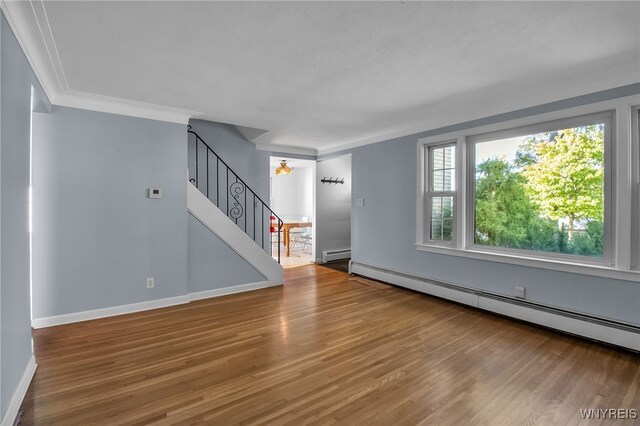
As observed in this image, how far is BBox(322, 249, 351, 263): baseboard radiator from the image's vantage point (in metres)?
6.98

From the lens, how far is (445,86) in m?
3.09

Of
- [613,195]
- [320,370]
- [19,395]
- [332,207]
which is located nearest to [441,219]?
[613,195]

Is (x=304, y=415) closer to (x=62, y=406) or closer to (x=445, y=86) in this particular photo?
(x=62, y=406)

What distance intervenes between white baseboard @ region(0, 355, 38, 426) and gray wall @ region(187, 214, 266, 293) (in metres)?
1.94

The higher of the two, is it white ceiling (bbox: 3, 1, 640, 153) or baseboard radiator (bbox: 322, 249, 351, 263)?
white ceiling (bbox: 3, 1, 640, 153)

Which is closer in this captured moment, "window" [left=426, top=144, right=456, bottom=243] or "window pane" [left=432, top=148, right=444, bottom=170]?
"window" [left=426, top=144, right=456, bottom=243]

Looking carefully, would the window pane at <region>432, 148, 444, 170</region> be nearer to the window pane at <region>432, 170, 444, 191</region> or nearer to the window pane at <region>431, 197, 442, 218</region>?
the window pane at <region>432, 170, 444, 191</region>

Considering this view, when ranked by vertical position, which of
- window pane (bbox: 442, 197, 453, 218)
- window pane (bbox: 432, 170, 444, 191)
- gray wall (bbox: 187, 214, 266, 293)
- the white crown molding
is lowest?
gray wall (bbox: 187, 214, 266, 293)

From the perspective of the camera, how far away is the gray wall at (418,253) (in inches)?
114

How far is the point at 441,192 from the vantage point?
436cm

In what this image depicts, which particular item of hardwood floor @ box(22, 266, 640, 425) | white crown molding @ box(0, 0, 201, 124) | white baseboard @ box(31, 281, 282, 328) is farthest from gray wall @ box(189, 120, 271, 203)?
hardwood floor @ box(22, 266, 640, 425)

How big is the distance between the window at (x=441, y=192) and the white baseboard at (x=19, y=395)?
14.5ft

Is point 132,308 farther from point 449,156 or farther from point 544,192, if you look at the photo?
point 544,192

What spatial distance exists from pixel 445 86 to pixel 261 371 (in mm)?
3107
